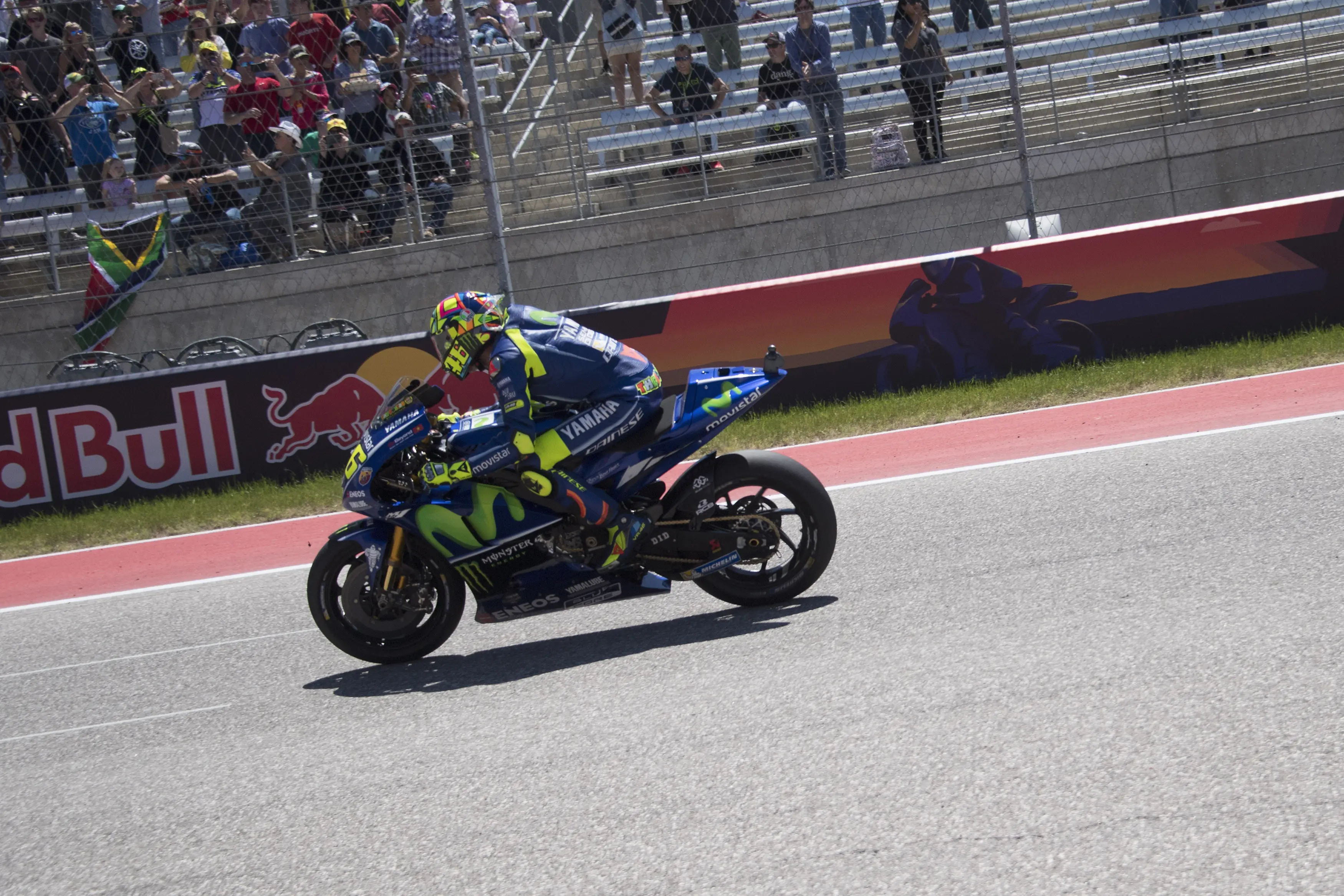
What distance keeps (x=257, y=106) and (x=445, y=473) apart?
8.14m

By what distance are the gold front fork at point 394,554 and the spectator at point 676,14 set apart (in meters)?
8.63

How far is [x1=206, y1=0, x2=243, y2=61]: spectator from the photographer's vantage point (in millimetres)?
→ 14391

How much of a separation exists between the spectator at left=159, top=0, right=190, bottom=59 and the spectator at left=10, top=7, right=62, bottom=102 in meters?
1.29

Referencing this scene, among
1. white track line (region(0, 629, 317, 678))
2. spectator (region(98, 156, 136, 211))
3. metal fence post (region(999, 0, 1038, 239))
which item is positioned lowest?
white track line (region(0, 629, 317, 678))

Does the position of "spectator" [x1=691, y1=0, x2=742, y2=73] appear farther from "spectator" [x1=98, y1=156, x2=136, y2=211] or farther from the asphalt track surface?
the asphalt track surface

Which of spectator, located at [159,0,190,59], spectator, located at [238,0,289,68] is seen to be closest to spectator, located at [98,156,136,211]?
spectator, located at [238,0,289,68]

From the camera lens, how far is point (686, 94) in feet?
43.0

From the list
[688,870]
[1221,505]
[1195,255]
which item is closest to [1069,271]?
[1195,255]

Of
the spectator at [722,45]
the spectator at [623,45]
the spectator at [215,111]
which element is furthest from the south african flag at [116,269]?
the spectator at [722,45]

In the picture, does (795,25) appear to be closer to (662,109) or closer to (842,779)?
(662,109)

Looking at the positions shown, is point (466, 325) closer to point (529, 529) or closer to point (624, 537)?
point (529, 529)

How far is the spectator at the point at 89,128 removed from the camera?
41.8 ft

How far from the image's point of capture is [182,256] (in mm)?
12648

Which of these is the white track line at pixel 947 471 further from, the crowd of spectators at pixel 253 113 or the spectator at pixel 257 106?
the spectator at pixel 257 106
